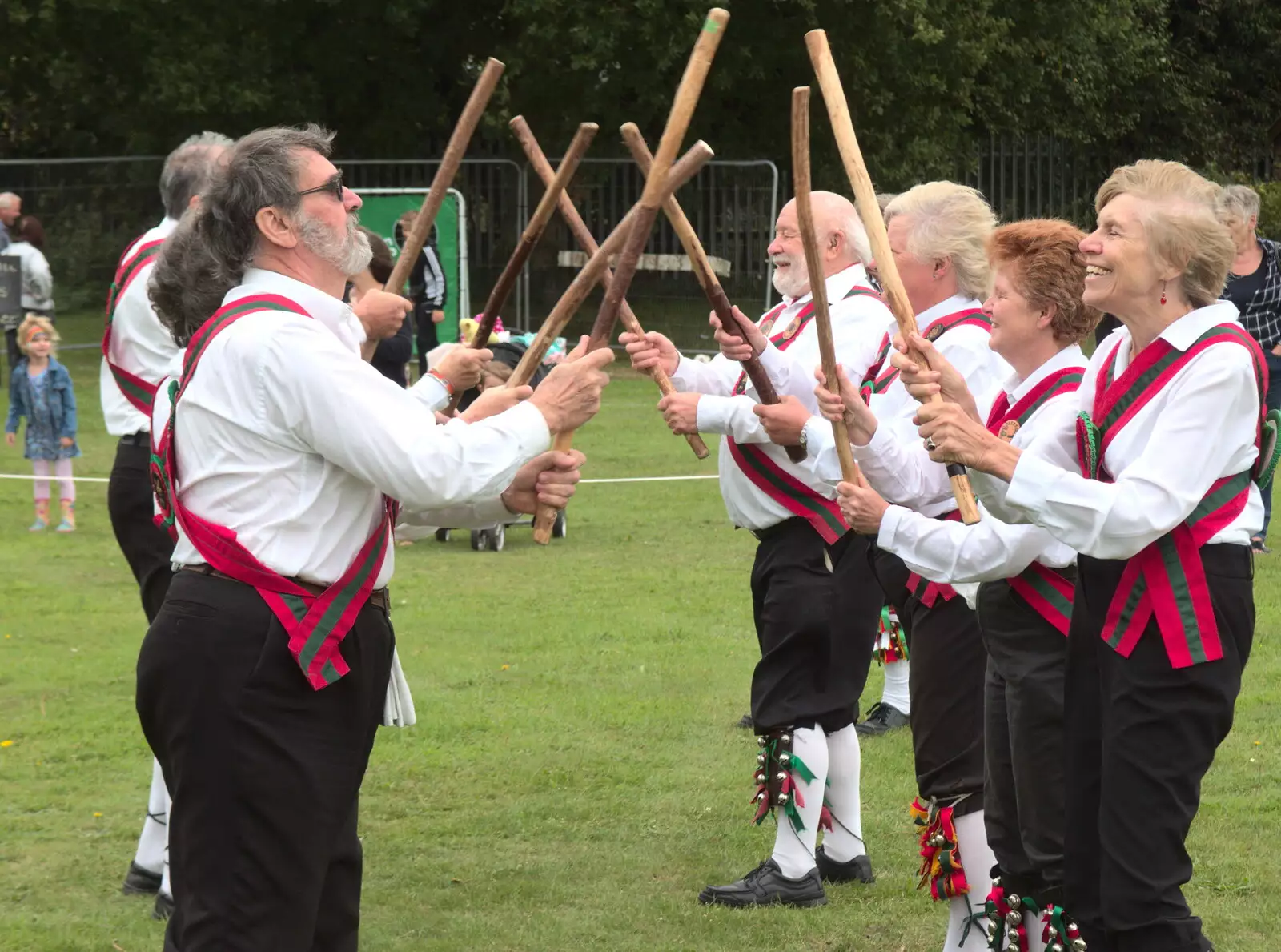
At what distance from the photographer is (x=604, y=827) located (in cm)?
570

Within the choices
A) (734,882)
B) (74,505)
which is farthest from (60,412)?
(734,882)

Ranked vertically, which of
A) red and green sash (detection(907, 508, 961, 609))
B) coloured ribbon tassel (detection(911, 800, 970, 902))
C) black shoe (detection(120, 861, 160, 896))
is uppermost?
red and green sash (detection(907, 508, 961, 609))

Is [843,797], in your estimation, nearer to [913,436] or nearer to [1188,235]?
[913,436]

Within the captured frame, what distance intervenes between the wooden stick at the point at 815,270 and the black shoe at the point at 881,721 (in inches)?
114

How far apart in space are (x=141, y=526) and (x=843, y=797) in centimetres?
226

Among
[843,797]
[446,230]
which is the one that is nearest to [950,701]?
[843,797]

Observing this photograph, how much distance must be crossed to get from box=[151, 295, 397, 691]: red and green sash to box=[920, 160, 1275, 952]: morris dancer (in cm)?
119

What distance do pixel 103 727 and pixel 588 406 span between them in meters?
3.88

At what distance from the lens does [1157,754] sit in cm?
333

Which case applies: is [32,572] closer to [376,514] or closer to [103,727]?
[103,727]

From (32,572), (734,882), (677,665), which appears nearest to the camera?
(734,882)

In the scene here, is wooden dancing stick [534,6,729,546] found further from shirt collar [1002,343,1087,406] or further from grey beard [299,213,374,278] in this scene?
shirt collar [1002,343,1087,406]

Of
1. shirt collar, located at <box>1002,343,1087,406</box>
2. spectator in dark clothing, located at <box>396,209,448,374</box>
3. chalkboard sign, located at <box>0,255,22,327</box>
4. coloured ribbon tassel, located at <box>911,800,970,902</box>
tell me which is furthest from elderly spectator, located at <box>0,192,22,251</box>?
shirt collar, located at <box>1002,343,1087,406</box>

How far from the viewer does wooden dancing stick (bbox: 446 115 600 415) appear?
4.08 m
